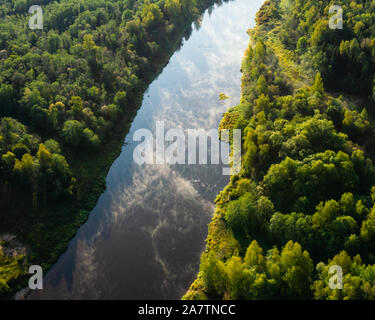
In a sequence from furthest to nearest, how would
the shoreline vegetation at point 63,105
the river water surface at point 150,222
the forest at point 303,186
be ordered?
the shoreline vegetation at point 63,105, the river water surface at point 150,222, the forest at point 303,186

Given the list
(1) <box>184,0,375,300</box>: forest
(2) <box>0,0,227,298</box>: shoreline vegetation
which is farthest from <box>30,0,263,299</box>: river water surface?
(1) <box>184,0,375,300</box>: forest

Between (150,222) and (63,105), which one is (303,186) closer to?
(150,222)

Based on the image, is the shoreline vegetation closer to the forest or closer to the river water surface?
the river water surface

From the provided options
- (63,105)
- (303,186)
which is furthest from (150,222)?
(63,105)

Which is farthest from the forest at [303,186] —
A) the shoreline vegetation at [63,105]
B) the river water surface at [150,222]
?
the shoreline vegetation at [63,105]

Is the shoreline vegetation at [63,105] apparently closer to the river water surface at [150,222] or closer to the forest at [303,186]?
the river water surface at [150,222]
